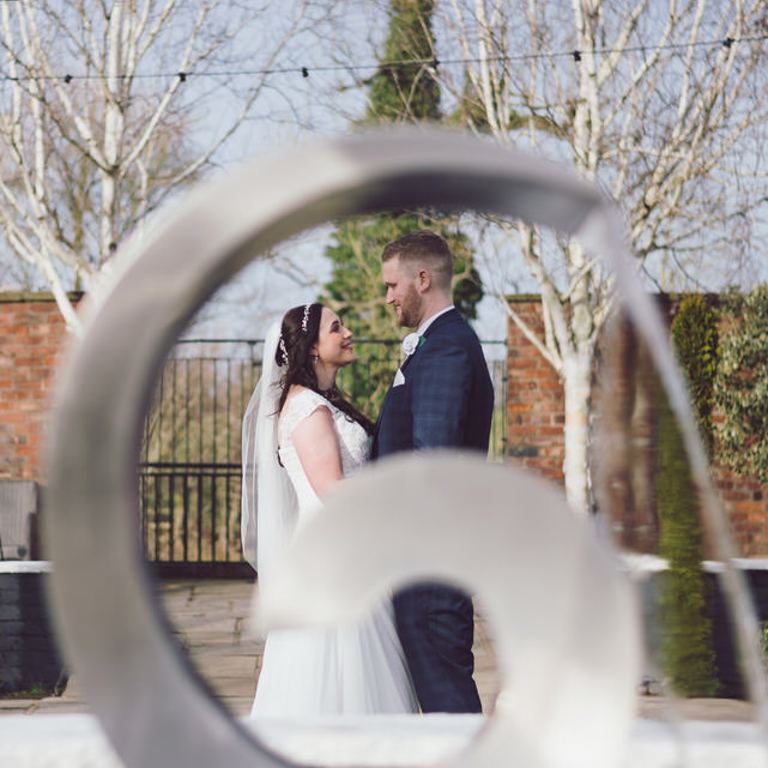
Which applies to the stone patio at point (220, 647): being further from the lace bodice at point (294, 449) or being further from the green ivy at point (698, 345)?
the green ivy at point (698, 345)

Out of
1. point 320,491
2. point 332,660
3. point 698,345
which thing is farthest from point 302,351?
point 698,345

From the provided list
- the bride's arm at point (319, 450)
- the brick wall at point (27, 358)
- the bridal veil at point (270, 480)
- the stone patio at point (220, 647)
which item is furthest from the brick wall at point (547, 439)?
the bride's arm at point (319, 450)

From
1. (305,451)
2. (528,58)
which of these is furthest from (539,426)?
(305,451)

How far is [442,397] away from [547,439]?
6.00 meters

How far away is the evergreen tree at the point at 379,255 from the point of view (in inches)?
334

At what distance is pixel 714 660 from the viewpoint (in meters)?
5.11

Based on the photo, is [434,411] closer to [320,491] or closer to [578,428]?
[320,491]

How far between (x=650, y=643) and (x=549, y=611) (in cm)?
33

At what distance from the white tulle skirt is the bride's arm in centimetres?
43

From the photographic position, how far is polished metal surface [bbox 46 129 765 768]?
4.37ft

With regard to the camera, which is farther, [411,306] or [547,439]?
[547,439]

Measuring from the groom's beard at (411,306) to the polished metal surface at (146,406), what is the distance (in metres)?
1.80

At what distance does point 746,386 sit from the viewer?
8.83 meters

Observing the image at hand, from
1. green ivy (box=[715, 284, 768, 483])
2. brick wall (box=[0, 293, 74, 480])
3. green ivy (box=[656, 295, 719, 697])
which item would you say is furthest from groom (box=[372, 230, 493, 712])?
brick wall (box=[0, 293, 74, 480])
